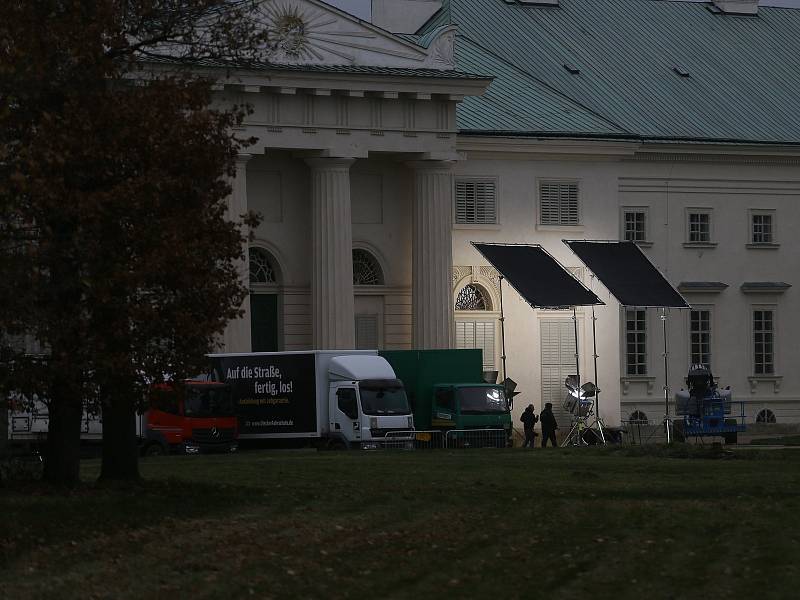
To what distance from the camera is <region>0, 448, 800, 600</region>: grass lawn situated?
1842 centimetres

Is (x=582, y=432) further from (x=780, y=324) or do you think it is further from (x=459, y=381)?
(x=780, y=324)

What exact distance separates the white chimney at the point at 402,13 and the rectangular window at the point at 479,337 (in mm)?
12697

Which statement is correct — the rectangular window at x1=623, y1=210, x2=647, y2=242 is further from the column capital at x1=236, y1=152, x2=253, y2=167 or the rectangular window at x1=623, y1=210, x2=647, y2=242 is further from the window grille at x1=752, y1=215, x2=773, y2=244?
the column capital at x1=236, y1=152, x2=253, y2=167

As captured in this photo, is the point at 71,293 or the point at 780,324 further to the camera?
the point at 780,324

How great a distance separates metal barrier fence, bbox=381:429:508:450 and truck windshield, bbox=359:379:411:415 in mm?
812

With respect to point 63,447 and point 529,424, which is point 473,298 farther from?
point 63,447

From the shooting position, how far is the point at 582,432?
54812 mm

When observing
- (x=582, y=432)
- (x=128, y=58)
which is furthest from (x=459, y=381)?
(x=128, y=58)

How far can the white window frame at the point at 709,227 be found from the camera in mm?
64875

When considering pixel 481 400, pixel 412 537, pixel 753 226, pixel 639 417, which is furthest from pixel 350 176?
pixel 412 537

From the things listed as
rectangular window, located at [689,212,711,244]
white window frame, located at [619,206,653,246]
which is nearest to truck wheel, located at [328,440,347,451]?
white window frame, located at [619,206,653,246]

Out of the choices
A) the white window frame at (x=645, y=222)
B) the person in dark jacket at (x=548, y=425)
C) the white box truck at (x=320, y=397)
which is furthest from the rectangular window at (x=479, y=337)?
the white box truck at (x=320, y=397)

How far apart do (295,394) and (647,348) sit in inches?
694

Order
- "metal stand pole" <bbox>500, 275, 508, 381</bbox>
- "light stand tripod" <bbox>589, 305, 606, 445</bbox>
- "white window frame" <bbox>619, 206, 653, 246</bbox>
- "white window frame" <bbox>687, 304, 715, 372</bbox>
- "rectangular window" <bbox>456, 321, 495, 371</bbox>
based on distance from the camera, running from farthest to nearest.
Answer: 1. "white window frame" <bbox>687, 304, 715, 372</bbox>
2. "white window frame" <bbox>619, 206, 653, 246</bbox>
3. "rectangular window" <bbox>456, 321, 495, 371</bbox>
4. "metal stand pole" <bbox>500, 275, 508, 381</bbox>
5. "light stand tripod" <bbox>589, 305, 606, 445</bbox>
